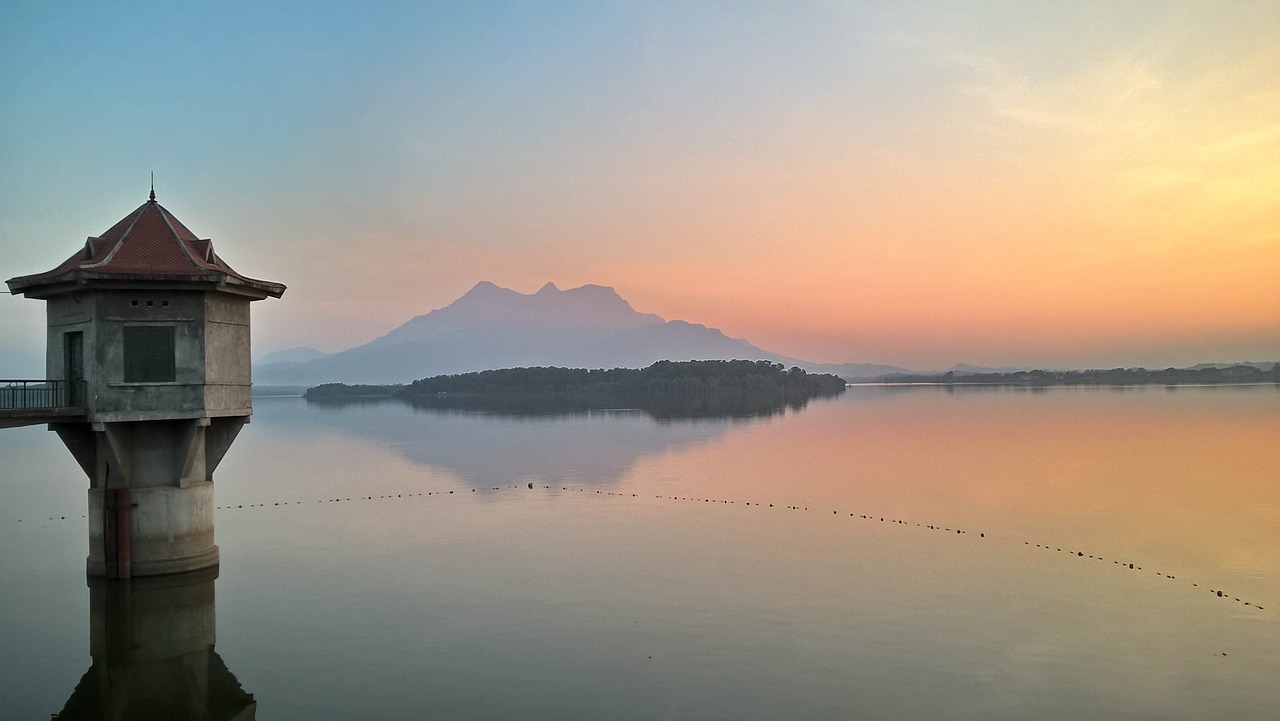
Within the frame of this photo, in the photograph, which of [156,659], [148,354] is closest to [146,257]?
[148,354]

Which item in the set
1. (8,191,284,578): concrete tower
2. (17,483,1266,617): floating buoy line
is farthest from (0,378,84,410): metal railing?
(17,483,1266,617): floating buoy line

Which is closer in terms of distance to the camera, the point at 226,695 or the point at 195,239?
the point at 226,695

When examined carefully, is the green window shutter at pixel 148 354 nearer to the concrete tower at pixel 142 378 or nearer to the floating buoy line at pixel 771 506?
the concrete tower at pixel 142 378

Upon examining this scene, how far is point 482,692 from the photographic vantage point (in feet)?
50.7

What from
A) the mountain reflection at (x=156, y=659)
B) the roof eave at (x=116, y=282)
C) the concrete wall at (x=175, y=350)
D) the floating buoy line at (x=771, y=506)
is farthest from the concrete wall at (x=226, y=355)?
the floating buoy line at (x=771, y=506)

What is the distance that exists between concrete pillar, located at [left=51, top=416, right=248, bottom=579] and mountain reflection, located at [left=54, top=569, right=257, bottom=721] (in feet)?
1.82

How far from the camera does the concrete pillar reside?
22844 mm

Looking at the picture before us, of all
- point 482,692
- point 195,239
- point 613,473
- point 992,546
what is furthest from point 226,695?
point 613,473

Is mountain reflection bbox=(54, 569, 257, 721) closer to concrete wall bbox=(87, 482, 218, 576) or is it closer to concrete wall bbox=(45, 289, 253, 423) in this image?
concrete wall bbox=(87, 482, 218, 576)

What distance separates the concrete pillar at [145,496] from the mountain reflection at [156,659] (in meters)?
0.56

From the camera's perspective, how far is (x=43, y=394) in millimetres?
22859

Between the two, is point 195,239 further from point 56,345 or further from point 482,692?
point 482,692

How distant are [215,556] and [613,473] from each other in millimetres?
24577

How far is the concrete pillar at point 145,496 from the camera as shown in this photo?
2284cm
